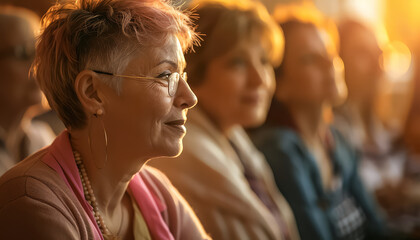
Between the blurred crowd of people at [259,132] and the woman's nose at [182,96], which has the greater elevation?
the woman's nose at [182,96]

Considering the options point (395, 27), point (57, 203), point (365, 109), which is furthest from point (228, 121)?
point (395, 27)

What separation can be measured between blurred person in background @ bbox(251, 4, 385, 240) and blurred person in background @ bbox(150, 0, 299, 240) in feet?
0.61

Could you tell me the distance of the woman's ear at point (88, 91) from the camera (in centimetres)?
91

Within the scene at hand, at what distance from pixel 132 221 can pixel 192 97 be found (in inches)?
10.5

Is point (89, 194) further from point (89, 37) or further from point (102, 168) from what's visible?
point (89, 37)

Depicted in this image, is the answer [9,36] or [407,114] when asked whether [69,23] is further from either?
[407,114]

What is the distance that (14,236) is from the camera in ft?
2.63

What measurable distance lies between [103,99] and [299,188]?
1044mm

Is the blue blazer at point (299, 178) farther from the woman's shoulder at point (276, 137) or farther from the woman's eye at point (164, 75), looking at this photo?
the woman's eye at point (164, 75)

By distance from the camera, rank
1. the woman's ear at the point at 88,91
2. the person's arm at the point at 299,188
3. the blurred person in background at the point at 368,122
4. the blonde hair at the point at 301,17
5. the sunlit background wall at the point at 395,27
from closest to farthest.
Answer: the woman's ear at the point at 88,91 < the person's arm at the point at 299,188 < the blonde hair at the point at 301,17 < the blurred person in background at the point at 368,122 < the sunlit background wall at the point at 395,27

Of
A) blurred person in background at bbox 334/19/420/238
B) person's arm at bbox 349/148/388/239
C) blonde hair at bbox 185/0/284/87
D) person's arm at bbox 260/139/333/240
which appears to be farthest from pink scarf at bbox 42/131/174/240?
blurred person in background at bbox 334/19/420/238

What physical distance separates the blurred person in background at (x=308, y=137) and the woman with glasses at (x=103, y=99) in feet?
3.12

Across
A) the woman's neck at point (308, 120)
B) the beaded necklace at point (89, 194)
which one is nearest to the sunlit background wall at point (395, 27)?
the woman's neck at point (308, 120)

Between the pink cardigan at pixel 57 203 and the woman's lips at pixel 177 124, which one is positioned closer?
the pink cardigan at pixel 57 203
